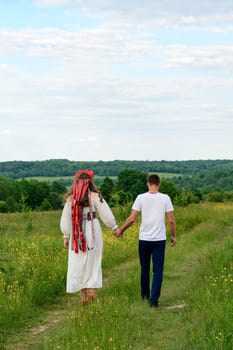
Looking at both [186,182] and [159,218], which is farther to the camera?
[186,182]

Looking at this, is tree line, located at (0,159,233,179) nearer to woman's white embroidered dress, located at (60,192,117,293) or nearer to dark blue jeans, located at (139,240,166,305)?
dark blue jeans, located at (139,240,166,305)

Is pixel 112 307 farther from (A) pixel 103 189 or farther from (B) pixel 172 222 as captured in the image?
(A) pixel 103 189

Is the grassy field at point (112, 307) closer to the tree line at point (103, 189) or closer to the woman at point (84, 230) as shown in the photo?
the woman at point (84, 230)

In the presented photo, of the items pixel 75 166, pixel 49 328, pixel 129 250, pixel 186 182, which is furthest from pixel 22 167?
pixel 49 328

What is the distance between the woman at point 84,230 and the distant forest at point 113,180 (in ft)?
56.5

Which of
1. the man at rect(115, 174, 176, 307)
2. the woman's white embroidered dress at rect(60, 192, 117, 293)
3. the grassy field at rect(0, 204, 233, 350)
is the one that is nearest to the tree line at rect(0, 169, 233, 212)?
the grassy field at rect(0, 204, 233, 350)

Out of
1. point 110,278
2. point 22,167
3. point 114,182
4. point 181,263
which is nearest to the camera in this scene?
point 110,278

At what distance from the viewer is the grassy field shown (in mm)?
7055

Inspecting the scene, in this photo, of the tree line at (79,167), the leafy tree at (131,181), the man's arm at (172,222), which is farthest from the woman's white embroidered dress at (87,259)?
the tree line at (79,167)

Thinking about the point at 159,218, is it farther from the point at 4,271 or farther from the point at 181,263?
the point at 181,263

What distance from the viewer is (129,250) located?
16.5 m

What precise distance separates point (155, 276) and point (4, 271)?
9.94 ft

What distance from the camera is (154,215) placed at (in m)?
9.53

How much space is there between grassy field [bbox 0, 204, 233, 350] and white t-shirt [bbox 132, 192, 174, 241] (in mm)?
1046
